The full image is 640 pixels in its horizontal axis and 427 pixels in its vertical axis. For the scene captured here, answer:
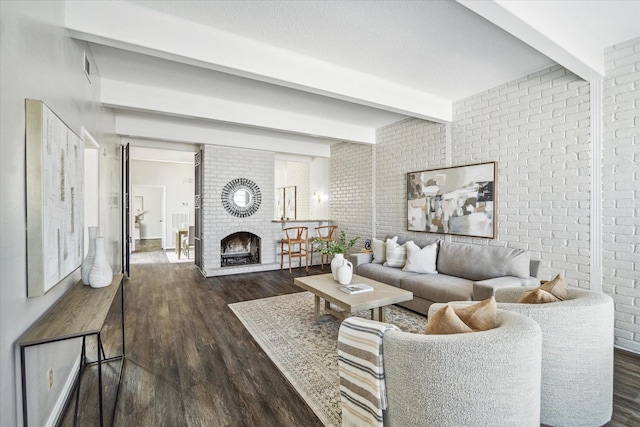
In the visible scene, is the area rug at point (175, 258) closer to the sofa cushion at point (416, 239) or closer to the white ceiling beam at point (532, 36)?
the sofa cushion at point (416, 239)

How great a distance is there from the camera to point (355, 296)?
2824 mm

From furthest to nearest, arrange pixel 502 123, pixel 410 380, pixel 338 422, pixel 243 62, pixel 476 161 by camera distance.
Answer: pixel 476 161 < pixel 502 123 < pixel 243 62 < pixel 338 422 < pixel 410 380

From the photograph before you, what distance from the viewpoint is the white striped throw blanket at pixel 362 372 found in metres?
1.31

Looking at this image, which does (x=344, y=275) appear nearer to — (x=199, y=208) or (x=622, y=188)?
(x=622, y=188)

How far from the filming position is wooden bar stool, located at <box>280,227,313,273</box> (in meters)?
6.19

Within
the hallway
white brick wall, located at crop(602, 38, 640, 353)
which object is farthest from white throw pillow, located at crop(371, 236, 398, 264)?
white brick wall, located at crop(602, 38, 640, 353)

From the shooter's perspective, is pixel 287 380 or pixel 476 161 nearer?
pixel 287 380

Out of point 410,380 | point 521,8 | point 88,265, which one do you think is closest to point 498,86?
point 521,8

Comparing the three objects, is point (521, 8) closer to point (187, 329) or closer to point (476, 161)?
point (476, 161)

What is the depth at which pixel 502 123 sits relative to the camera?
3643 millimetres

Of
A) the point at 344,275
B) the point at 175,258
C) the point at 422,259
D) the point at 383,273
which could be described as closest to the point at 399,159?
the point at 422,259

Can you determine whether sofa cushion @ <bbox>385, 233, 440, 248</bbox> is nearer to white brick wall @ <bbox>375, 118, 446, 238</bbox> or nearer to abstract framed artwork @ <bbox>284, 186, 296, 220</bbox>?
white brick wall @ <bbox>375, 118, 446, 238</bbox>

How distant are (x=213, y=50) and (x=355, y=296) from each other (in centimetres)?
253

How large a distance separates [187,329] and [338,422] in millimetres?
2033
